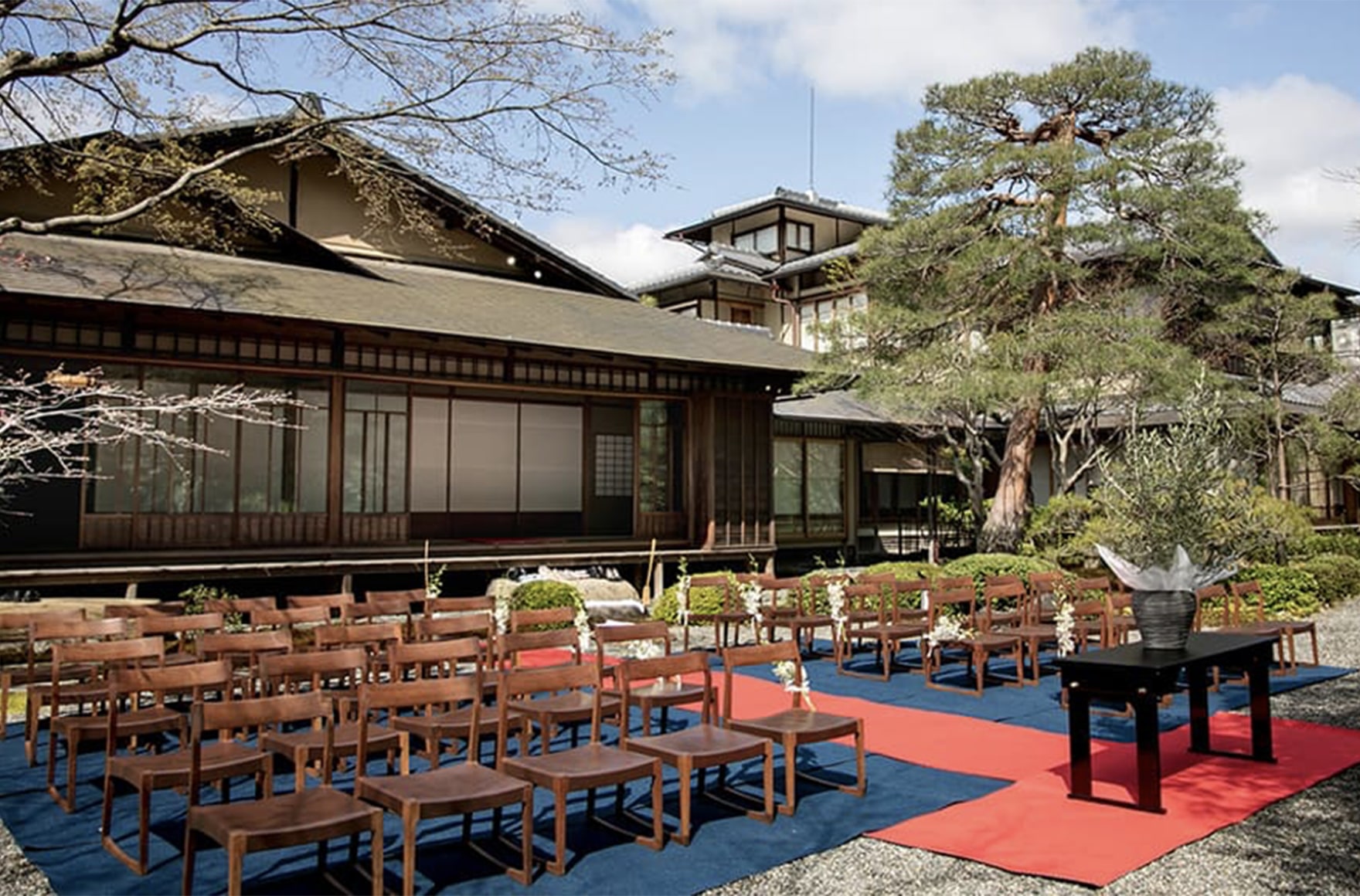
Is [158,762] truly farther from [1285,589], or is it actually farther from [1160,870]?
[1285,589]

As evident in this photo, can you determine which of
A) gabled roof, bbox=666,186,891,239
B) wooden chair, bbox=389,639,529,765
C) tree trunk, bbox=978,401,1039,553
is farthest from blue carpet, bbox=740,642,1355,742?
gabled roof, bbox=666,186,891,239

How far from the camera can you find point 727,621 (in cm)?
989

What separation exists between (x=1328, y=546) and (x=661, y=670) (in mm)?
15725

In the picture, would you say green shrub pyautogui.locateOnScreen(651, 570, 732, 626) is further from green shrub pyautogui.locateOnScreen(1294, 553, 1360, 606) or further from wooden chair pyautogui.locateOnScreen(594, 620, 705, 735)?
green shrub pyautogui.locateOnScreen(1294, 553, 1360, 606)

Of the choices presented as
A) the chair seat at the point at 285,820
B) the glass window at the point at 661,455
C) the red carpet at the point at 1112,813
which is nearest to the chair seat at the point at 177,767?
the chair seat at the point at 285,820

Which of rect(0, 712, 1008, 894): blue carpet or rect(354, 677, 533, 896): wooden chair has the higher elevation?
rect(354, 677, 533, 896): wooden chair

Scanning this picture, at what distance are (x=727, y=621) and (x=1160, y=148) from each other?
9.13 metres

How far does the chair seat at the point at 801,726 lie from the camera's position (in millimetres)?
5137

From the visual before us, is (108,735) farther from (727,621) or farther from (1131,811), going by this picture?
(727,621)

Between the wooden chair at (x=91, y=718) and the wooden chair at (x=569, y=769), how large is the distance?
60.2 inches

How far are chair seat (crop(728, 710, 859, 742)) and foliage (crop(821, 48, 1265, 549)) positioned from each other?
329 inches

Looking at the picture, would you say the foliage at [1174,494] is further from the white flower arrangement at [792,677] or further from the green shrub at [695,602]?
the green shrub at [695,602]

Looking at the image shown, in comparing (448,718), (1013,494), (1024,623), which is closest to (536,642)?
(448,718)

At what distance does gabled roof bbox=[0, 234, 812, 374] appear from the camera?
10383 millimetres
